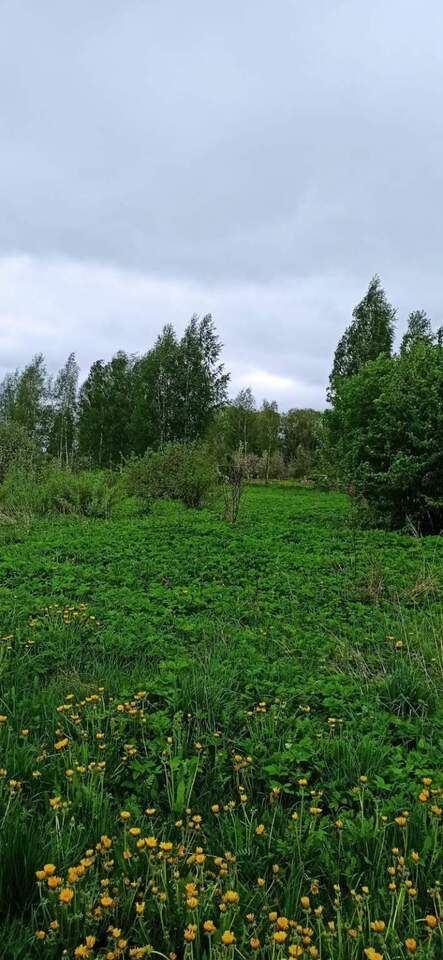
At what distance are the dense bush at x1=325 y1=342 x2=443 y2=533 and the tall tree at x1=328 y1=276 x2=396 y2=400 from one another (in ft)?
73.3

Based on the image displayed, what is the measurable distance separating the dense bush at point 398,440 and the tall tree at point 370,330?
2234 cm

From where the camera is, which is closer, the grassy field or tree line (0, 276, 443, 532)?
the grassy field

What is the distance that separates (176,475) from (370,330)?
2187 centimetres

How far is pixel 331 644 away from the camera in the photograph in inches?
164

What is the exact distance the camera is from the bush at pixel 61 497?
44.4 feet

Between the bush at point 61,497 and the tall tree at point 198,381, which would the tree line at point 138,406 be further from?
the bush at point 61,497

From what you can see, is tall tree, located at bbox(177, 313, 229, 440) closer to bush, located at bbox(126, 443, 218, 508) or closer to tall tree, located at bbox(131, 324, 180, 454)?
tall tree, located at bbox(131, 324, 180, 454)

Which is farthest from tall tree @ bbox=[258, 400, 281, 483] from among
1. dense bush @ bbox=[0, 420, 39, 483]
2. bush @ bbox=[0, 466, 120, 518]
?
bush @ bbox=[0, 466, 120, 518]

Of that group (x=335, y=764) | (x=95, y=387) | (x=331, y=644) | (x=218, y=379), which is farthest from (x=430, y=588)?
(x=95, y=387)

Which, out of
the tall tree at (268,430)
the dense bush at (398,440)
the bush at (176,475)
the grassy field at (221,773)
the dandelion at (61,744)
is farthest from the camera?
the tall tree at (268,430)

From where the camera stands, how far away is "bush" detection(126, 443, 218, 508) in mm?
16531

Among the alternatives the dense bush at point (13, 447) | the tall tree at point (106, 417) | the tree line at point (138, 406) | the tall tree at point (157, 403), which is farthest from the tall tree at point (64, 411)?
the dense bush at point (13, 447)

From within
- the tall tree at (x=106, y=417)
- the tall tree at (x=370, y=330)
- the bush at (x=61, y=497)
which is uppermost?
the tall tree at (x=370, y=330)

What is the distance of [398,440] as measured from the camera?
11.0 m
